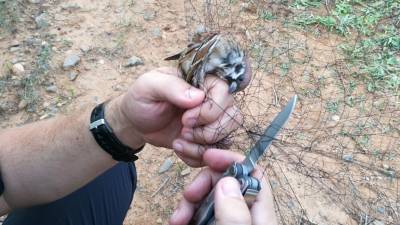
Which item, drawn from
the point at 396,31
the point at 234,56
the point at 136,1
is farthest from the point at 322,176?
the point at 136,1

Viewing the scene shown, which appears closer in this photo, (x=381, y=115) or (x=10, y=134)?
(x=10, y=134)

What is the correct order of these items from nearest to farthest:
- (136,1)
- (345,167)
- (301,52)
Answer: (345,167) → (301,52) → (136,1)

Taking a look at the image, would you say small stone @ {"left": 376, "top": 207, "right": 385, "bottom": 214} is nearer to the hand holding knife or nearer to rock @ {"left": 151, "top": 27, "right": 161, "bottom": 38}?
the hand holding knife

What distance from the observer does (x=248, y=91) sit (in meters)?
2.01

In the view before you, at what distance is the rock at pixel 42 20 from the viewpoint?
3.60 meters

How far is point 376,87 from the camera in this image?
2.70 meters

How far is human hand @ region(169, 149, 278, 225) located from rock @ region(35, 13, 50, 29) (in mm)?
2550

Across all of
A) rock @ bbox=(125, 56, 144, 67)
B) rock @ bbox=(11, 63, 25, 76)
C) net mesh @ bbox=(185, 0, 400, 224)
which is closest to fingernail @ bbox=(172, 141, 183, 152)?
net mesh @ bbox=(185, 0, 400, 224)

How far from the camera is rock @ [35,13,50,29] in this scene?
360 cm

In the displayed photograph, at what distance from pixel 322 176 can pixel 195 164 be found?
1.64 feet

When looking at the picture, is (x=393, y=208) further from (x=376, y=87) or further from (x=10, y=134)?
(x=10, y=134)

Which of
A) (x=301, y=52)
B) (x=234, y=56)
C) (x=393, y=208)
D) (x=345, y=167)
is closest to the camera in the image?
(x=234, y=56)

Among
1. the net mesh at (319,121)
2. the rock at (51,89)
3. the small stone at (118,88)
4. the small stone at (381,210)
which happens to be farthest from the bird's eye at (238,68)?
the rock at (51,89)

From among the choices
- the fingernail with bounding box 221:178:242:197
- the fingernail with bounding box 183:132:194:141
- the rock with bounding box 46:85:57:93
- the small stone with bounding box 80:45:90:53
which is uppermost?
the fingernail with bounding box 221:178:242:197
